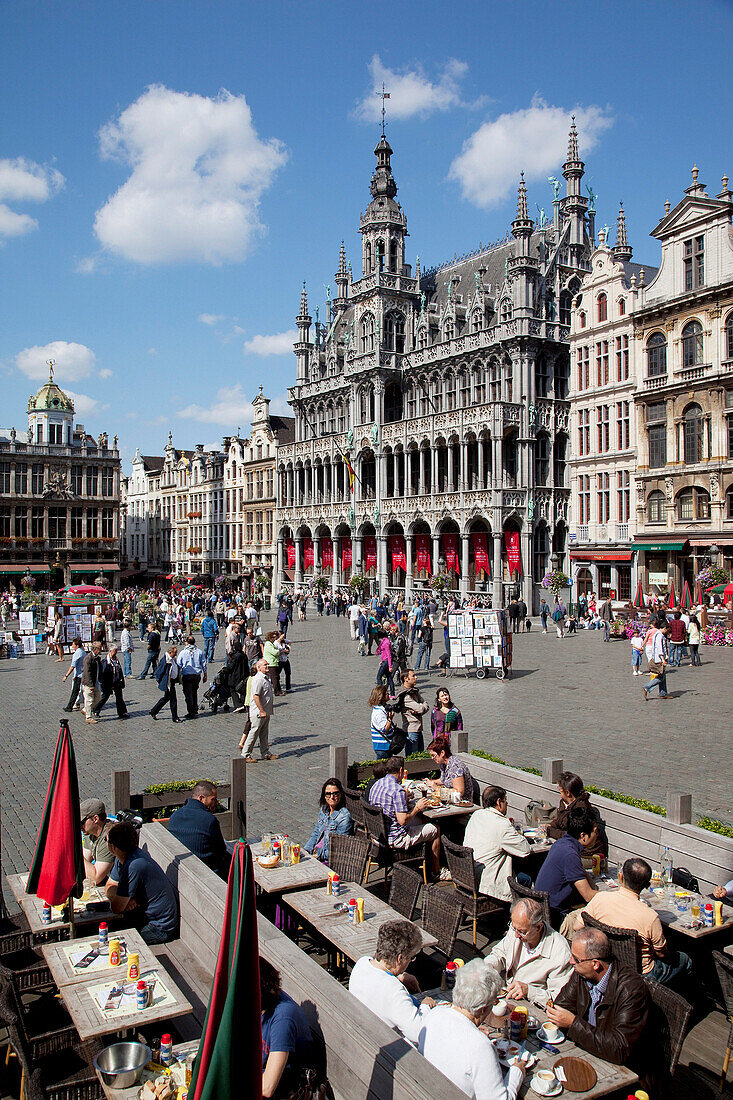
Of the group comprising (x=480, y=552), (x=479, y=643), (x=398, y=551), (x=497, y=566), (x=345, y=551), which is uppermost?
(x=345, y=551)

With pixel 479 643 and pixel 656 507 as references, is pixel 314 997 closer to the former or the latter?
pixel 479 643

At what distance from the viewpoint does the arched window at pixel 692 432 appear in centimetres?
3662

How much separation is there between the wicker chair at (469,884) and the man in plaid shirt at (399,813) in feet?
2.87

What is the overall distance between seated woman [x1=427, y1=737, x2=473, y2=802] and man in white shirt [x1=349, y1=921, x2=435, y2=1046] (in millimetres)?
4312

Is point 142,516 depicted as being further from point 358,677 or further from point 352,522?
point 358,677

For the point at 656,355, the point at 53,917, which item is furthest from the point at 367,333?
the point at 53,917

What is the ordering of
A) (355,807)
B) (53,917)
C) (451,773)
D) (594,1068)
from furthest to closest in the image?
(451,773) < (355,807) < (53,917) < (594,1068)

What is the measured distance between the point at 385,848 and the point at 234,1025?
5301 mm

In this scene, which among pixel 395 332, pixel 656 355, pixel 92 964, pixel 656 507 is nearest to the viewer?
pixel 92 964

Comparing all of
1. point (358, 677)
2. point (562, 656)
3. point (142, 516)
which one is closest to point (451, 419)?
point (562, 656)

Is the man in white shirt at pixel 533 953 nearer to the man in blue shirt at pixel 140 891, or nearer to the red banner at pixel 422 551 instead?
the man in blue shirt at pixel 140 891

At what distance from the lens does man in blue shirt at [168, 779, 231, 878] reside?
729 centimetres

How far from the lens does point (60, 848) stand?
237 inches

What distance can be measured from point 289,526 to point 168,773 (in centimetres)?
5446
